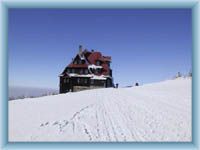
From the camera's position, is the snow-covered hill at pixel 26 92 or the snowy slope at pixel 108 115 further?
the snow-covered hill at pixel 26 92

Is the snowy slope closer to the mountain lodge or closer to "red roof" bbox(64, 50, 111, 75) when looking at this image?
the mountain lodge

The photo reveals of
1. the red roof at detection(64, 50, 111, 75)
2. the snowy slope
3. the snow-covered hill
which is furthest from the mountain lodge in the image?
the snow-covered hill

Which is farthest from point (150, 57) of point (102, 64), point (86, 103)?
point (86, 103)

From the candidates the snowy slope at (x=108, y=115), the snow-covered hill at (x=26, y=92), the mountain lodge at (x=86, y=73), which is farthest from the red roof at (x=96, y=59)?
the snow-covered hill at (x=26, y=92)

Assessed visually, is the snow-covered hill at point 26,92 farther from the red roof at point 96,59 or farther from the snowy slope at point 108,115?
the red roof at point 96,59

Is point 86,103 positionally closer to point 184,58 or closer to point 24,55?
point 24,55

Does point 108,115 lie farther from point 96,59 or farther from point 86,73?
point 96,59
